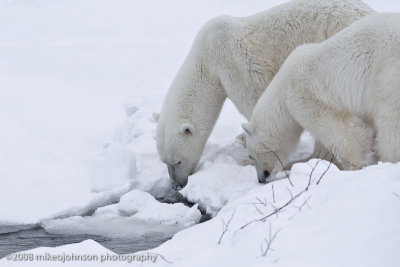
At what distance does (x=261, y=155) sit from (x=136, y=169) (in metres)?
1.50

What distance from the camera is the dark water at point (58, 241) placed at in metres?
Answer: 4.66

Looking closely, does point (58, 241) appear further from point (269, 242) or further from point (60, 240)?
point (269, 242)

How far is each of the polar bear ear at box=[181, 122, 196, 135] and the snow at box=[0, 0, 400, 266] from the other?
44 cm

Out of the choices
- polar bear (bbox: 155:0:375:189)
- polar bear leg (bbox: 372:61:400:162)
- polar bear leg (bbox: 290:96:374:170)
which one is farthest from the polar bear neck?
polar bear leg (bbox: 372:61:400:162)

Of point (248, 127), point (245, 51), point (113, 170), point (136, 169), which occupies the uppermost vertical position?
point (245, 51)

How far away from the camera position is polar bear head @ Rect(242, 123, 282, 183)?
223 inches

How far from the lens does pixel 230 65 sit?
6.14 m

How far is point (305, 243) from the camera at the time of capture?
94.5 inches

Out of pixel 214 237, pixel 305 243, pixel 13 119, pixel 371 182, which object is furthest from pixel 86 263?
pixel 13 119

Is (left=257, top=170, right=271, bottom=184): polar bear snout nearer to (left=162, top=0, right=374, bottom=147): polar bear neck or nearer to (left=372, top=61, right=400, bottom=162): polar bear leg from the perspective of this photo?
(left=162, top=0, right=374, bottom=147): polar bear neck

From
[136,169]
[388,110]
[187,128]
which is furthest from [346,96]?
[136,169]

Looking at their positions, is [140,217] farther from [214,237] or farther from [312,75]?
[214,237]

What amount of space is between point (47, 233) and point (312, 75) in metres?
2.70

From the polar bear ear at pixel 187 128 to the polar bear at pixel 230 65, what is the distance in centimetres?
1
